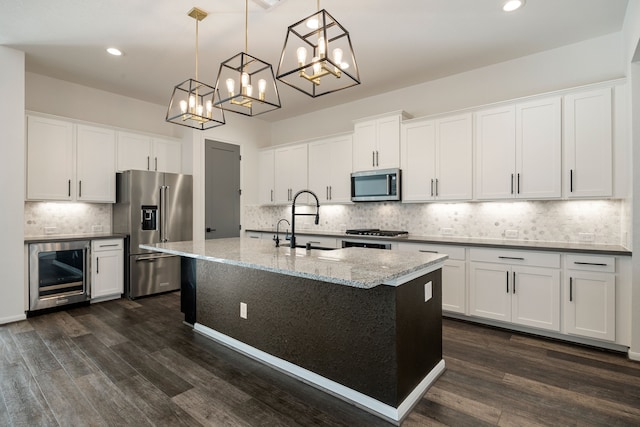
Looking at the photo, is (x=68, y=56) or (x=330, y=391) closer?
(x=330, y=391)

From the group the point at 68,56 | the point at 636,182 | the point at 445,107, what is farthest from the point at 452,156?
the point at 68,56

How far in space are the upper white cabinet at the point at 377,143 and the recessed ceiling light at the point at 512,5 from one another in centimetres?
172

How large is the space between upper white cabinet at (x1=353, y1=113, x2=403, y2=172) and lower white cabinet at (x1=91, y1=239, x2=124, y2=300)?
3609mm

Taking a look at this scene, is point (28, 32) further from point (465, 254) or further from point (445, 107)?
point (465, 254)

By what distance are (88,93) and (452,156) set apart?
5154mm

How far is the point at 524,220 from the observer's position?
3.80m

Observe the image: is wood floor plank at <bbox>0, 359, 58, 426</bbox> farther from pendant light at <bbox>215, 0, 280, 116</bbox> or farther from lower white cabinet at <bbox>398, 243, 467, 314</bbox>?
lower white cabinet at <bbox>398, 243, 467, 314</bbox>

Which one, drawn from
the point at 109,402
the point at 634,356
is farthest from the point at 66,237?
the point at 634,356

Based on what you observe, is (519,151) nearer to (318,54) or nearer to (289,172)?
(318,54)

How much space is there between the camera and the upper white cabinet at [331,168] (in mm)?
5082

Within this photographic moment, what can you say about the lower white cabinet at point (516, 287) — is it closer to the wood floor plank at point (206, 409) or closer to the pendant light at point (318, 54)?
the pendant light at point (318, 54)

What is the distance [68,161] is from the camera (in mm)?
4359

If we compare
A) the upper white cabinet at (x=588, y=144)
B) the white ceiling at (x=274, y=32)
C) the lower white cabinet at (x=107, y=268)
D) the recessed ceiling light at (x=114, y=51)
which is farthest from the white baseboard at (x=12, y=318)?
the upper white cabinet at (x=588, y=144)

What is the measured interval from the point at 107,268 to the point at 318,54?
4.25 meters
